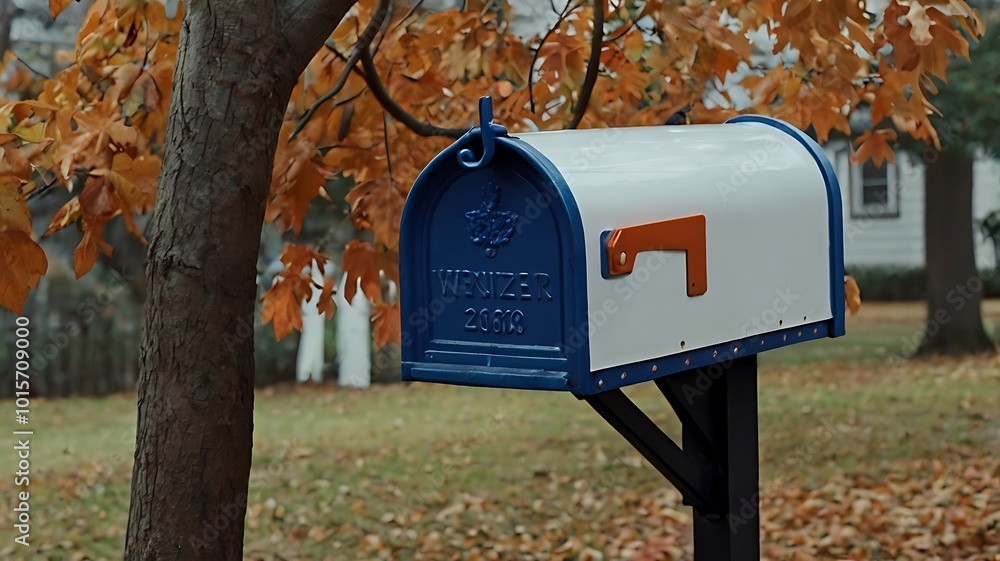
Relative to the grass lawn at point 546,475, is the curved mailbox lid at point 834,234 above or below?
above

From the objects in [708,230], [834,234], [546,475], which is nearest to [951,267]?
[546,475]

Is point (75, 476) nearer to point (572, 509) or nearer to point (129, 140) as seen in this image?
point (572, 509)

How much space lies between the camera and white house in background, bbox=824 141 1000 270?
12.6 meters

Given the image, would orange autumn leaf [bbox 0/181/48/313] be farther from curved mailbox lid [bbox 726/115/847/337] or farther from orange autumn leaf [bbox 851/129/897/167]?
Result: orange autumn leaf [bbox 851/129/897/167]

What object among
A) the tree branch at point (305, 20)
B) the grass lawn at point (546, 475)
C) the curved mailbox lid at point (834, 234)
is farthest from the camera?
the grass lawn at point (546, 475)

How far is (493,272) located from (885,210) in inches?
467

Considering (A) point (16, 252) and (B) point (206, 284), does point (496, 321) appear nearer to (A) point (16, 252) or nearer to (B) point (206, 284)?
(B) point (206, 284)

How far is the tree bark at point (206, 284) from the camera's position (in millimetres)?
2184

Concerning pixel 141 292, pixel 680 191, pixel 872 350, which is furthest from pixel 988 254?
pixel 680 191

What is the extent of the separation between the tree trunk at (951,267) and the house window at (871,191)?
10.2 feet

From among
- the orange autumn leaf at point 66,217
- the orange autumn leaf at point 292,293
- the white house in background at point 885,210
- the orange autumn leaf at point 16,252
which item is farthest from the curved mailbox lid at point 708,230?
the white house in background at point 885,210

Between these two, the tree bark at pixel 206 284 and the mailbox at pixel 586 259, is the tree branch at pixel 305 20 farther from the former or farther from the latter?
the mailbox at pixel 586 259

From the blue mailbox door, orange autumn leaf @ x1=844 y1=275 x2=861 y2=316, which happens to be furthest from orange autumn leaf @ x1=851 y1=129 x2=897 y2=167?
the blue mailbox door

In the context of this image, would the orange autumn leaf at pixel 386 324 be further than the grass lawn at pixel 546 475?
No
